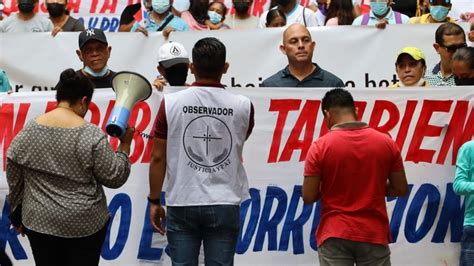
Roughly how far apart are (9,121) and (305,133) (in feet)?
6.98

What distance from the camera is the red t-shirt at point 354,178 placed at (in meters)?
6.08

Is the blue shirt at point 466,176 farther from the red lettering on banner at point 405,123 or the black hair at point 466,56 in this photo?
the black hair at point 466,56

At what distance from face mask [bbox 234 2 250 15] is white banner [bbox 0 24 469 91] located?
1.50m

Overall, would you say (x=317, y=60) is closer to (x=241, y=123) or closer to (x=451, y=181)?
(x=451, y=181)

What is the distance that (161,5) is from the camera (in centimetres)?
1083

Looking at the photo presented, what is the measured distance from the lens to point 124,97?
6.20m

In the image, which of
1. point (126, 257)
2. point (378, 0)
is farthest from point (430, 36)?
point (126, 257)

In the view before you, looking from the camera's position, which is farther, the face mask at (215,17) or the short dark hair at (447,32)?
the face mask at (215,17)

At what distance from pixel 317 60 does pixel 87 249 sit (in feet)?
15.2

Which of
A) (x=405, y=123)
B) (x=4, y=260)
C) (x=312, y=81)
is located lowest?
(x=4, y=260)

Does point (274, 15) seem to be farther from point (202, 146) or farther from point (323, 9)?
point (202, 146)

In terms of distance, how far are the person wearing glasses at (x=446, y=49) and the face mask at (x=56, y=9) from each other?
4254mm

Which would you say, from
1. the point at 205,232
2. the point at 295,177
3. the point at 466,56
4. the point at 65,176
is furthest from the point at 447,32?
the point at 65,176

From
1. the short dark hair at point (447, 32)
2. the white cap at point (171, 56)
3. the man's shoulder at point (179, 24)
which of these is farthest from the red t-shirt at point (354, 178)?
the man's shoulder at point (179, 24)
